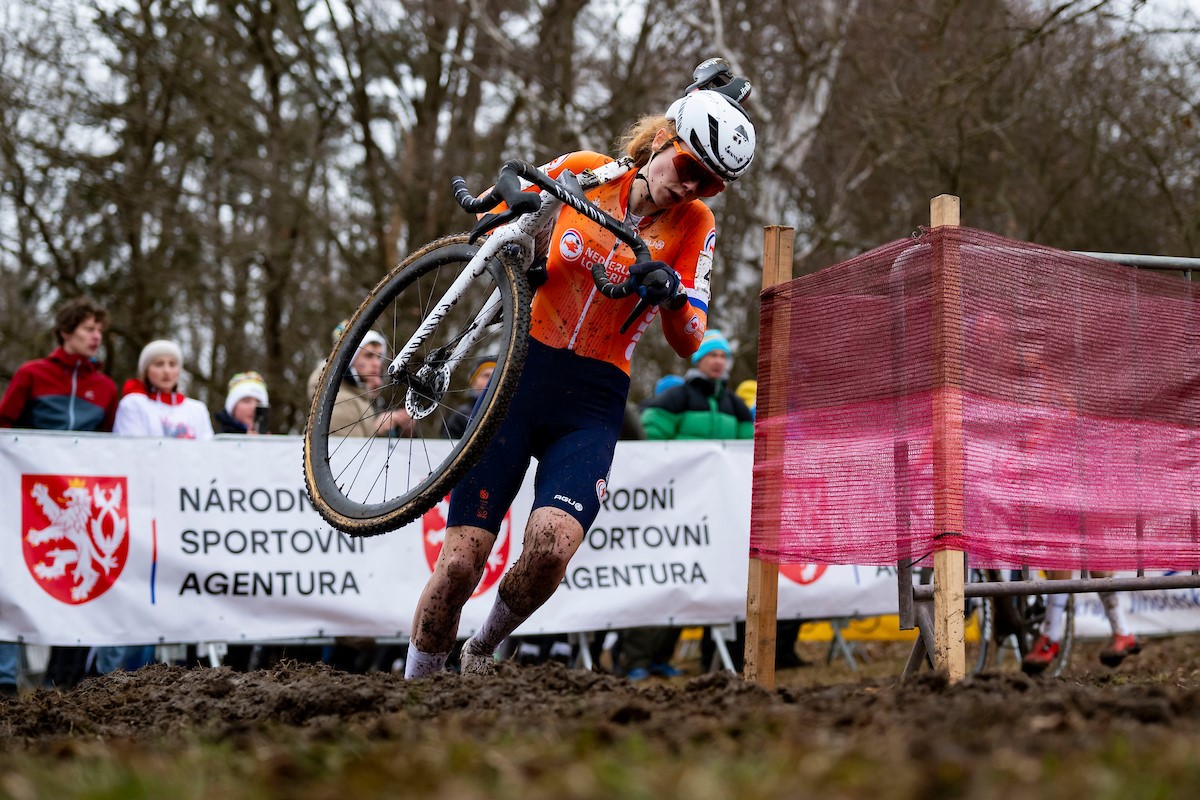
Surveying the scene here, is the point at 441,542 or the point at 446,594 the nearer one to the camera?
the point at 446,594

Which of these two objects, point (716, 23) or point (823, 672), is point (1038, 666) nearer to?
point (823, 672)

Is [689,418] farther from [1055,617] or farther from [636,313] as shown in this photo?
[636,313]

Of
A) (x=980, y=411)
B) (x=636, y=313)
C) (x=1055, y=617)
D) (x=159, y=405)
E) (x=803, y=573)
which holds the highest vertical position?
(x=159, y=405)

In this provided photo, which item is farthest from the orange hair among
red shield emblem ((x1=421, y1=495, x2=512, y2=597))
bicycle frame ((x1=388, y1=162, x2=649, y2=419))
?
red shield emblem ((x1=421, y1=495, x2=512, y2=597))

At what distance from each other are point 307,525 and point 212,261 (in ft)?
30.5

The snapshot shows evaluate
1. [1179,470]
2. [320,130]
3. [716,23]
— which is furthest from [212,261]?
[1179,470]

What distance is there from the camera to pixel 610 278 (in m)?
5.10

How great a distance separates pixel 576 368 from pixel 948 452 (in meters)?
1.48

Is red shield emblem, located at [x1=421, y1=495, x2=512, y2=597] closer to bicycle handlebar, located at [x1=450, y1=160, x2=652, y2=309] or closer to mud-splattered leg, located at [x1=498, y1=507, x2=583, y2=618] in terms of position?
mud-splattered leg, located at [x1=498, y1=507, x2=583, y2=618]

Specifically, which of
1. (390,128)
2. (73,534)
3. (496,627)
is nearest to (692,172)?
(496,627)

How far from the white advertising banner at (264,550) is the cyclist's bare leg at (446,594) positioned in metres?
3.12

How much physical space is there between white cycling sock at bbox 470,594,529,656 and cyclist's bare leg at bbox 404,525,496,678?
0.38 feet

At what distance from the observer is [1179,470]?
5.72 meters

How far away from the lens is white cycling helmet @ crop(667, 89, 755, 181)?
15.9 feet
